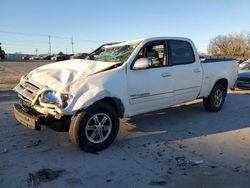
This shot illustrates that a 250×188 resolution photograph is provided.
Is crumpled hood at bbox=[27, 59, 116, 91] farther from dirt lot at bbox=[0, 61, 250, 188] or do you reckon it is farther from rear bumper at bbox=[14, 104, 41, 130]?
dirt lot at bbox=[0, 61, 250, 188]

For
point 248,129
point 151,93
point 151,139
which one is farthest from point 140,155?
point 248,129

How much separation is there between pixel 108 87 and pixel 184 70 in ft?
7.65

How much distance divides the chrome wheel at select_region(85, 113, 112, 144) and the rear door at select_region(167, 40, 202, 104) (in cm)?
201

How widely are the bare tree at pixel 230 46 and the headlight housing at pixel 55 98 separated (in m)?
73.1

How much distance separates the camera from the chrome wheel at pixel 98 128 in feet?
16.5

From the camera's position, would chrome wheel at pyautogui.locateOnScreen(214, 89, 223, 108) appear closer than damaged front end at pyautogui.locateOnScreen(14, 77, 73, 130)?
No

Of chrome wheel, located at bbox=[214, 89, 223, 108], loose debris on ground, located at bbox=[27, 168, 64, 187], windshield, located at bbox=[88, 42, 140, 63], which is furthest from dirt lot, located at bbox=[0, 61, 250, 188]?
windshield, located at bbox=[88, 42, 140, 63]

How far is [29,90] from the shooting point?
5.37 meters

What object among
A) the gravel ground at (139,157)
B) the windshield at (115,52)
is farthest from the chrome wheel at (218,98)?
the windshield at (115,52)

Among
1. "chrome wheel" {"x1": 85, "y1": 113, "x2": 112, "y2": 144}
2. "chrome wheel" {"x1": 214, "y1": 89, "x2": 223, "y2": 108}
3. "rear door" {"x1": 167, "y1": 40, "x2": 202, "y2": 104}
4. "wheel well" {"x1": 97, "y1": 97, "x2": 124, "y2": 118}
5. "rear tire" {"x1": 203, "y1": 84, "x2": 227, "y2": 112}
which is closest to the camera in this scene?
"chrome wheel" {"x1": 85, "y1": 113, "x2": 112, "y2": 144}

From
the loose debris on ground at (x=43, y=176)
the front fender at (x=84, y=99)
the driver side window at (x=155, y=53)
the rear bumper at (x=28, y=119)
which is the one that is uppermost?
the driver side window at (x=155, y=53)

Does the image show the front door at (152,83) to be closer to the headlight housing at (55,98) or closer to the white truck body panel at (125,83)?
the white truck body panel at (125,83)

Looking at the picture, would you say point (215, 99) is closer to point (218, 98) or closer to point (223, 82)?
point (218, 98)

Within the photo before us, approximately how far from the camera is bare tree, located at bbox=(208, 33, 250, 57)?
74562 millimetres
